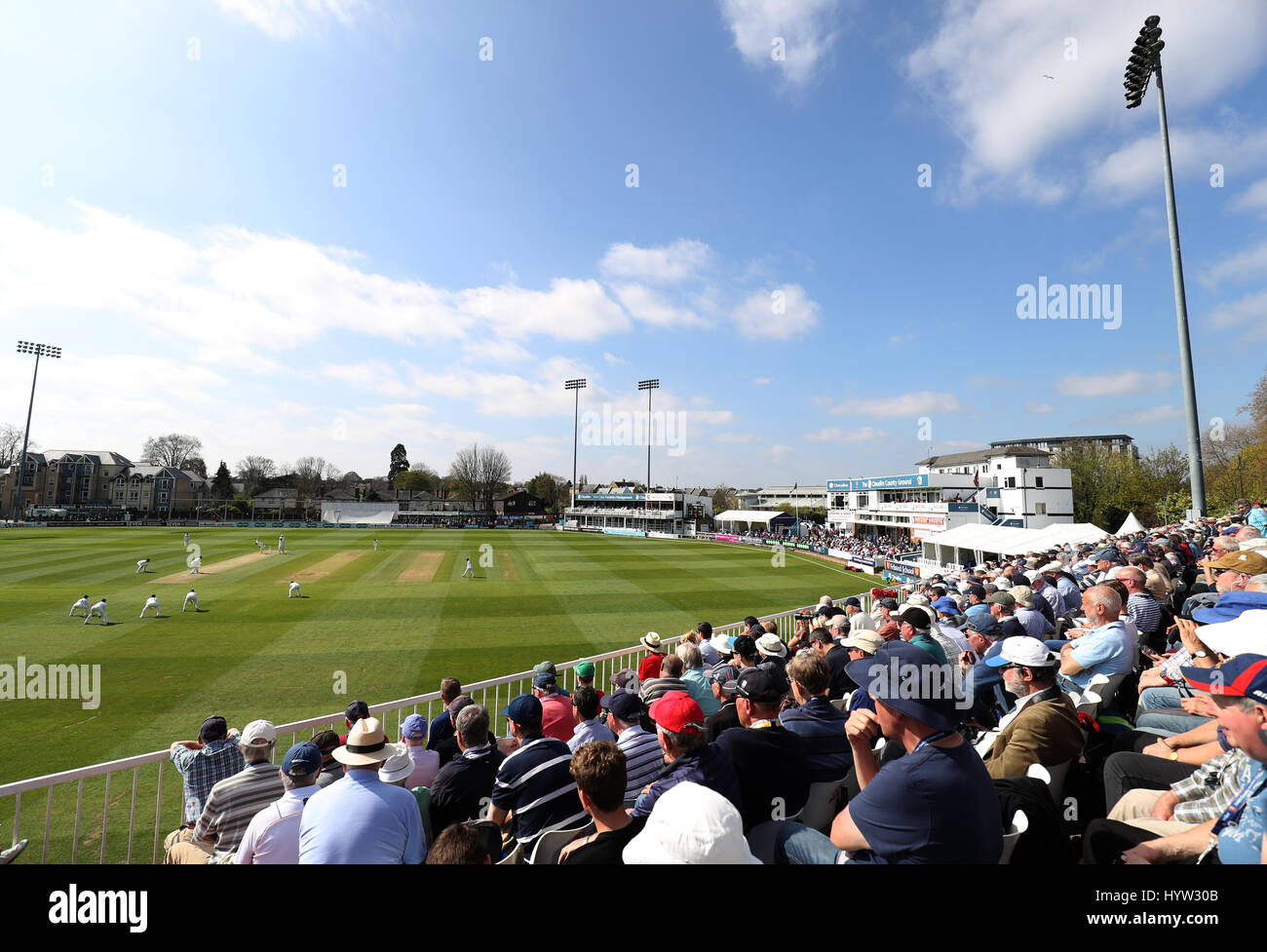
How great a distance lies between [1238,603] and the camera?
400cm

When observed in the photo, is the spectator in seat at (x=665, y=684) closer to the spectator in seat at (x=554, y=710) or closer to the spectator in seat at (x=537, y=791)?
the spectator in seat at (x=554, y=710)

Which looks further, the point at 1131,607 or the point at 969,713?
the point at 1131,607

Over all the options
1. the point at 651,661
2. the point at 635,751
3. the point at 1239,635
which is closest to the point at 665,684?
the point at 635,751

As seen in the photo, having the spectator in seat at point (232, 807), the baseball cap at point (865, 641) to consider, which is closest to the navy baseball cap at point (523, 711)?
the spectator in seat at point (232, 807)

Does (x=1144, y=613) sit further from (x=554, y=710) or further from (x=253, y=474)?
(x=253, y=474)

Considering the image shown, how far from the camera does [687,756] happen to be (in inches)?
113

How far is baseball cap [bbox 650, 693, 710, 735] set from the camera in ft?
9.31

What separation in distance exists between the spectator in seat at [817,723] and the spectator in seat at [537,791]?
55.8 inches

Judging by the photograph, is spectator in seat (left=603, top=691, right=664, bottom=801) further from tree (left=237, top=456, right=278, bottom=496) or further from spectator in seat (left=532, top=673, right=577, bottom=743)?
tree (left=237, top=456, right=278, bottom=496)

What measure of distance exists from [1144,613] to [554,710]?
661cm

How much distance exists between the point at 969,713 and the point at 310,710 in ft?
34.8

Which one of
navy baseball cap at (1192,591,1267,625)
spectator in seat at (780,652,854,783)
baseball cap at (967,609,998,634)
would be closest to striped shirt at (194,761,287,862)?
spectator in seat at (780,652,854,783)
